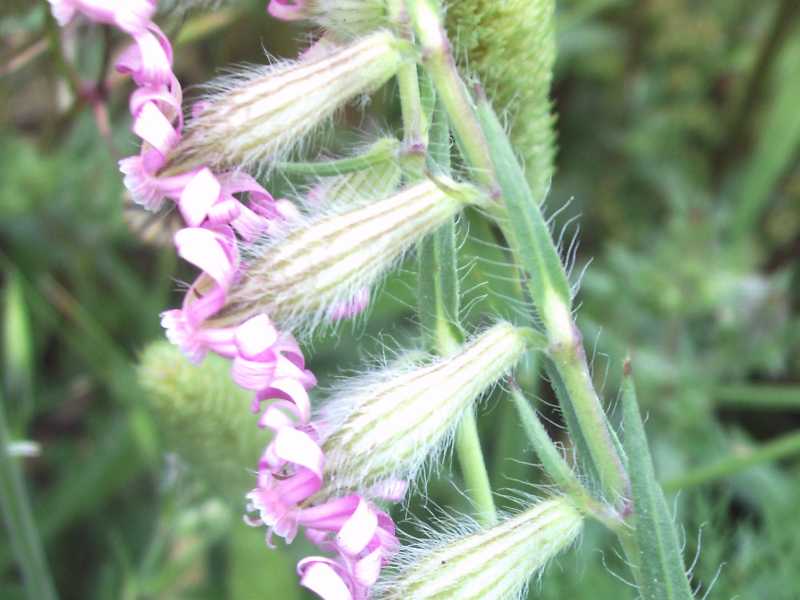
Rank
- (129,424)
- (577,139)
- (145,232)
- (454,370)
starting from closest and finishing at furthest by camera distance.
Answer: (454,370), (145,232), (129,424), (577,139)

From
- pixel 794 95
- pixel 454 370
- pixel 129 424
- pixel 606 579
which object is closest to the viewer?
pixel 454 370

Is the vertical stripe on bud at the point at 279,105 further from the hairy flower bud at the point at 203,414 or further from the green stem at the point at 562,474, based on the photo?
the hairy flower bud at the point at 203,414

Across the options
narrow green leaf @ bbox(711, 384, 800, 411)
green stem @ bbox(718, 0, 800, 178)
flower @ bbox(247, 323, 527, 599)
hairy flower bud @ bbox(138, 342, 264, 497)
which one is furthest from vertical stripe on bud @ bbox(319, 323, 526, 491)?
green stem @ bbox(718, 0, 800, 178)

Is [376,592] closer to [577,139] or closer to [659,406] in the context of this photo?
[659,406]

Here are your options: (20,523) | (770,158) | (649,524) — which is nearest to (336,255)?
(649,524)

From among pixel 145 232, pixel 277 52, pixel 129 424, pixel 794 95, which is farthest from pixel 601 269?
pixel 145 232

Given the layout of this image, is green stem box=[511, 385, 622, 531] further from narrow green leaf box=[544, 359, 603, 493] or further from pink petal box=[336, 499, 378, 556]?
pink petal box=[336, 499, 378, 556]
